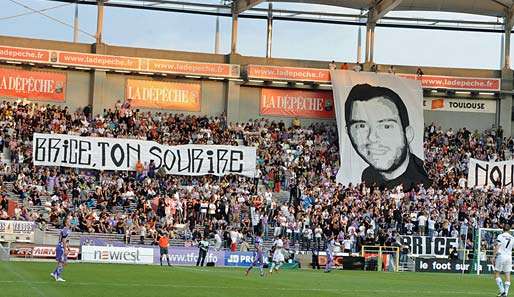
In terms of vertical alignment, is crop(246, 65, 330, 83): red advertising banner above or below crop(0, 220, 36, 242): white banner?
above

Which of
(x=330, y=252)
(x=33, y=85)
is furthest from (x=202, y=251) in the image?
(x=33, y=85)

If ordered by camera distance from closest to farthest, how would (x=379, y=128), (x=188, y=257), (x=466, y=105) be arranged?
(x=188, y=257), (x=379, y=128), (x=466, y=105)

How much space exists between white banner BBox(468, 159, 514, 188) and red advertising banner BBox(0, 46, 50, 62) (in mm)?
25719

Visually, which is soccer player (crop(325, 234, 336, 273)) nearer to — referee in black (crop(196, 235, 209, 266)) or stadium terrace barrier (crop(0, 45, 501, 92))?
referee in black (crop(196, 235, 209, 266))

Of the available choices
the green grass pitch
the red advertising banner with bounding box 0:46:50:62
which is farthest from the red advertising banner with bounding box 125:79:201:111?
the green grass pitch

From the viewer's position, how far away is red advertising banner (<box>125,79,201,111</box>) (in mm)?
62719

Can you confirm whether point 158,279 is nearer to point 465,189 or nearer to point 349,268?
point 349,268

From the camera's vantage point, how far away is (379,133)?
201 ft

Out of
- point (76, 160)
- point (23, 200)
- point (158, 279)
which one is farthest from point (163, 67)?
point (158, 279)

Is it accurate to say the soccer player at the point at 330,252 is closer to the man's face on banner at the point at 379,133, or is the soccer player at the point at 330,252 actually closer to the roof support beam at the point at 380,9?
the man's face on banner at the point at 379,133

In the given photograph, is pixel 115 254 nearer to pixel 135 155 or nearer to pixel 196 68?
pixel 135 155

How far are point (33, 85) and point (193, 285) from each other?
3508 centimetres

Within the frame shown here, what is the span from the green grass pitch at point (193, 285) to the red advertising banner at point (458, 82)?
2877 centimetres

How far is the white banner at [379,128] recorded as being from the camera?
60.2 metres
